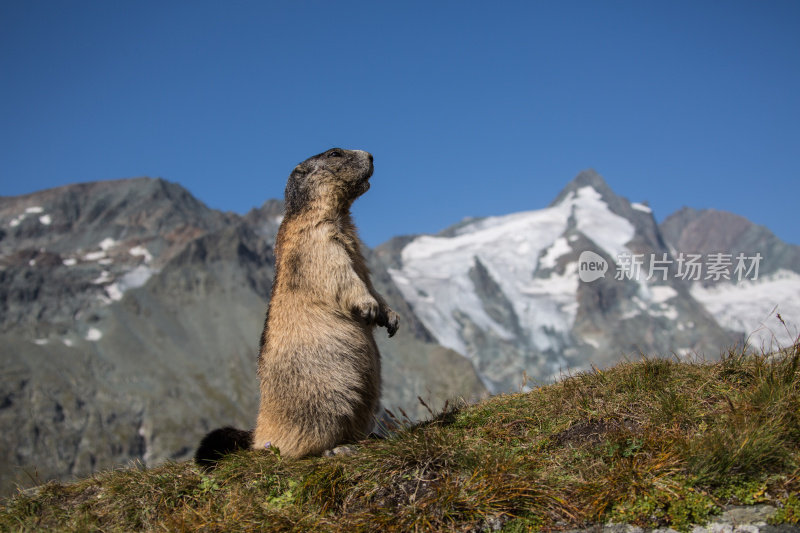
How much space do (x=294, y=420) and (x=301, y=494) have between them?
2.24 m

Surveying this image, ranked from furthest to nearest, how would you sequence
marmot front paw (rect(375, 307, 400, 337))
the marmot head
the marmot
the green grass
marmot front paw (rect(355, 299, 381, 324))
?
the marmot head, marmot front paw (rect(375, 307, 400, 337)), marmot front paw (rect(355, 299, 381, 324)), the marmot, the green grass

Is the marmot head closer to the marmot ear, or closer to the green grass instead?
the marmot ear

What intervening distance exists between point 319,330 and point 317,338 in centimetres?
14

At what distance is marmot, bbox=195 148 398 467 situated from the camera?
31.4 feet

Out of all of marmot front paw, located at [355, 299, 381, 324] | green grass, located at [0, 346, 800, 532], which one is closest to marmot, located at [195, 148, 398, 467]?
marmot front paw, located at [355, 299, 381, 324]

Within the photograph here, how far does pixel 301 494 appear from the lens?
24.3 feet

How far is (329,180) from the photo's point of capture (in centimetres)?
1136

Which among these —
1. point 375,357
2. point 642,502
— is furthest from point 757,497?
point 375,357

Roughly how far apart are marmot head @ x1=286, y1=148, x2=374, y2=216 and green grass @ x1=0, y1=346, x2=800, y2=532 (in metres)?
4.19

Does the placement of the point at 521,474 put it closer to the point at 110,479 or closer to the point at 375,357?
the point at 375,357

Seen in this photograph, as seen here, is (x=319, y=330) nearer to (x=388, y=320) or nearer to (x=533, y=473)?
(x=388, y=320)

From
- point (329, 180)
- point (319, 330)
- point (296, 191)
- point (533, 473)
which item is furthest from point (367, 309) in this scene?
point (533, 473)

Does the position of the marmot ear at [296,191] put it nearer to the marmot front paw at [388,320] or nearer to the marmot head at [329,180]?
the marmot head at [329,180]

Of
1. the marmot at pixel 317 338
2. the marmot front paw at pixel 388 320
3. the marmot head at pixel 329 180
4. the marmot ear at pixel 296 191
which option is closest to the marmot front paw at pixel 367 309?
the marmot at pixel 317 338
